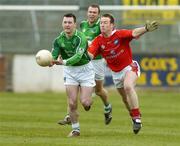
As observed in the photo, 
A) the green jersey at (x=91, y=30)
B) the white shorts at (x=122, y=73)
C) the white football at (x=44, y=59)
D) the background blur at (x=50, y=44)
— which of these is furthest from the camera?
the background blur at (x=50, y=44)

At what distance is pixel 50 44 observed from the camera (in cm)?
3284

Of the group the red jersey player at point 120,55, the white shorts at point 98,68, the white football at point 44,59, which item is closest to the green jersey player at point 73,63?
the white football at point 44,59

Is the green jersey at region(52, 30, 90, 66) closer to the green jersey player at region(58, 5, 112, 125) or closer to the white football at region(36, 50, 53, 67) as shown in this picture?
the white football at region(36, 50, 53, 67)

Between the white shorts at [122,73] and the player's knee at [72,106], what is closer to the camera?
the player's knee at [72,106]

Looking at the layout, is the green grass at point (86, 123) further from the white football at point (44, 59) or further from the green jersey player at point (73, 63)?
the white football at point (44, 59)

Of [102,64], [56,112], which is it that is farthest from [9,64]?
[102,64]

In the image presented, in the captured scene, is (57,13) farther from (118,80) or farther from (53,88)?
(118,80)

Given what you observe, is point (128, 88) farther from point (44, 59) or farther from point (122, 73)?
point (44, 59)

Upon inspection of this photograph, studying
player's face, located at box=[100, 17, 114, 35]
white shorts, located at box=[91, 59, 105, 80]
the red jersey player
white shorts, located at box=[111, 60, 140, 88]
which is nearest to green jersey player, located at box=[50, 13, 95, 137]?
the red jersey player

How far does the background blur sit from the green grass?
2563 millimetres

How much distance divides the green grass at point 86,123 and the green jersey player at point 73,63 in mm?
669

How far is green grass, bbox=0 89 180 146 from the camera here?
47.2 ft

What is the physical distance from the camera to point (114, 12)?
3266 cm

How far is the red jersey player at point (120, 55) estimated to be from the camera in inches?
626
